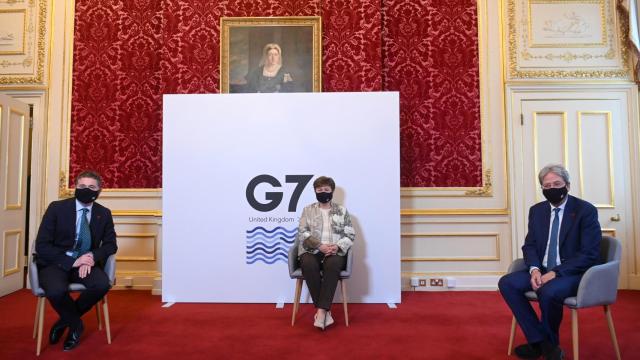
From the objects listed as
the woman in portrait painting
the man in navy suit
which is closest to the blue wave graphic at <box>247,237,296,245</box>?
the woman in portrait painting

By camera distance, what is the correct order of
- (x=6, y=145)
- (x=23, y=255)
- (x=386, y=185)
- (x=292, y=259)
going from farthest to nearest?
(x=23, y=255)
(x=6, y=145)
(x=386, y=185)
(x=292, y=259)

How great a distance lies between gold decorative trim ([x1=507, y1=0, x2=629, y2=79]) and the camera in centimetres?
534

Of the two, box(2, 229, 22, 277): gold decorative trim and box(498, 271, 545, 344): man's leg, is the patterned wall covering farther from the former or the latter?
box(498, 271, 545, 344): man's leg

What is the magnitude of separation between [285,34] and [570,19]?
338 cm

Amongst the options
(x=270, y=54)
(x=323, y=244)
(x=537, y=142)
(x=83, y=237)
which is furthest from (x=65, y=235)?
(x=537, y=142)

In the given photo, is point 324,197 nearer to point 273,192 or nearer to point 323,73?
point 273,192

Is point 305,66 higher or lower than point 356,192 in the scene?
higher

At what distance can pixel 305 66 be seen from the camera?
5.34 metres

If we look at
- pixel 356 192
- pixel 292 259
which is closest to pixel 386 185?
pixel 356 192

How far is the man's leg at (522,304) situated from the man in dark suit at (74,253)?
9.18ft

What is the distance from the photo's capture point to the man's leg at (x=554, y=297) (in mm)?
2766

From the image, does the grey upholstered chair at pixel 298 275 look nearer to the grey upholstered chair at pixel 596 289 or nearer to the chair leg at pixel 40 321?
the grey upholstered chair at pixel 596 289

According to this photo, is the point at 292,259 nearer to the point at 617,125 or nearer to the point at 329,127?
the point at 329,127

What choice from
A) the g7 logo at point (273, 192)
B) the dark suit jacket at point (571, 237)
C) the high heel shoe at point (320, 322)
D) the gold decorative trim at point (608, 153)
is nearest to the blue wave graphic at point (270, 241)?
the g7 logo at point (273, 192)
